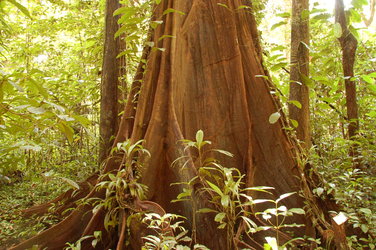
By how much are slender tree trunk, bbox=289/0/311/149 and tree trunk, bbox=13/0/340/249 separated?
0.52 metres

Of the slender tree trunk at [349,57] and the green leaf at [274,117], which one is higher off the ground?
the slender tree trunk at [349,57]

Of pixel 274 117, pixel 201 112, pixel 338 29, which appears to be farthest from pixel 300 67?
pixel 201 112

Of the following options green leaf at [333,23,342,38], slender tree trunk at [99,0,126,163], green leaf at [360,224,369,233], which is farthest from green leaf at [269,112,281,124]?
slender tree trunk at [99,0,126,163]

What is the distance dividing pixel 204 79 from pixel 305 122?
1.28m

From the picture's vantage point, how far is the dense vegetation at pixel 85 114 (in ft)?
6.98

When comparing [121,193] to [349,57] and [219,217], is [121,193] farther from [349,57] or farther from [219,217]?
[349,57]

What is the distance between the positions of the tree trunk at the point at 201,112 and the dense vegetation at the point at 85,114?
0.75ft

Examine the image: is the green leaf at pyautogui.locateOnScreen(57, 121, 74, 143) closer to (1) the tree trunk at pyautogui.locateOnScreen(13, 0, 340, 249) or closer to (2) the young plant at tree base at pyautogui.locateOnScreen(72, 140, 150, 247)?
(2) the young plant at tree base at pyautogui.locateOnScreen(72, 140, 150, 247)

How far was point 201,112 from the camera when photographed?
2.96 meters

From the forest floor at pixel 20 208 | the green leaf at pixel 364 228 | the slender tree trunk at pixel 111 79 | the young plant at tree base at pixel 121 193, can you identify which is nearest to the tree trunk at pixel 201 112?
the young plant at tree base at pixel 121 193

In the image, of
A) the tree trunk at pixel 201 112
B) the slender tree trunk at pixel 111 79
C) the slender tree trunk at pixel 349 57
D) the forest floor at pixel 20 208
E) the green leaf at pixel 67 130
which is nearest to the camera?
the green leaf at pixel 67 130

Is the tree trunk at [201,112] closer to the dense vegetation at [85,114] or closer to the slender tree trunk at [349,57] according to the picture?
the dense vegetation at [85,114]

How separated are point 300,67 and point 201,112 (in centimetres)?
128

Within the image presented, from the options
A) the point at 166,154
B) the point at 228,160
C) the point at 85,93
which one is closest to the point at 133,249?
the point at 166,154
